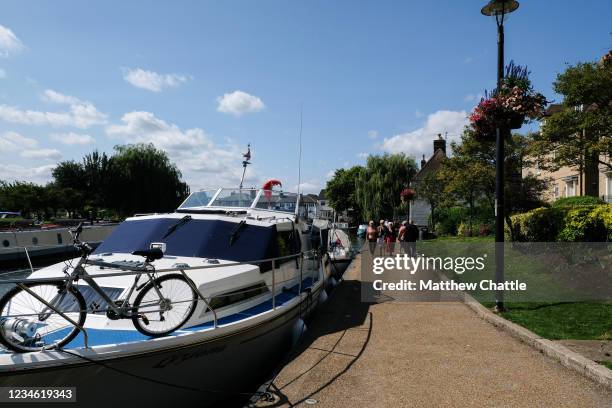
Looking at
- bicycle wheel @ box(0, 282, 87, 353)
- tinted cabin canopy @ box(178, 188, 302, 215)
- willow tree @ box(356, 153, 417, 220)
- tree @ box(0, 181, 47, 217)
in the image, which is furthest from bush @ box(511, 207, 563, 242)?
tree @ box(0, 181, 47, 217)

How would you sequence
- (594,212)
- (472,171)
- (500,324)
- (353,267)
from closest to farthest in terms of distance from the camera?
(500,324) < (594,212) < (353,267) < (472,171)

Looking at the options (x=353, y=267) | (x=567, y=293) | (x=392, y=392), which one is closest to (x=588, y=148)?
(x=567, y=293)

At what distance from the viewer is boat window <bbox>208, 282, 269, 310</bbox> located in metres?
6.25

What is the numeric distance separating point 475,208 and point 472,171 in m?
7.82

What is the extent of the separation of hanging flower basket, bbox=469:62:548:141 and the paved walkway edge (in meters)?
3.57

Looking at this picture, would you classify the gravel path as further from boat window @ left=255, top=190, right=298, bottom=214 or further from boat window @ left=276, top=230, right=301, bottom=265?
boat window @ left=255, top=190, right=298, bottom=214

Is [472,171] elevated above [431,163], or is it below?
below

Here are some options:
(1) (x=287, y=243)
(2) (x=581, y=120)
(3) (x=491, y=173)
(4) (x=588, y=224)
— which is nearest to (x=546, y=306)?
(4) (x=588, y=224)

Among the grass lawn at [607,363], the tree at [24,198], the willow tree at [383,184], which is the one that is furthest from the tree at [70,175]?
the grass lawn at [607,363]

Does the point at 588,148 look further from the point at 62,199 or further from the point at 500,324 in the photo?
the point at 62,199

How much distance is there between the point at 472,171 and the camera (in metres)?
22.7

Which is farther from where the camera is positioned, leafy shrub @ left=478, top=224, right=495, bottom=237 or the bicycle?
leafy shrub @ left=478, top=224, right=495, bottom=237

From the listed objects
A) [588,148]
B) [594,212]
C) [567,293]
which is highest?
[588,148]

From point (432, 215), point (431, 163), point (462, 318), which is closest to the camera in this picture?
point (462, 318)
